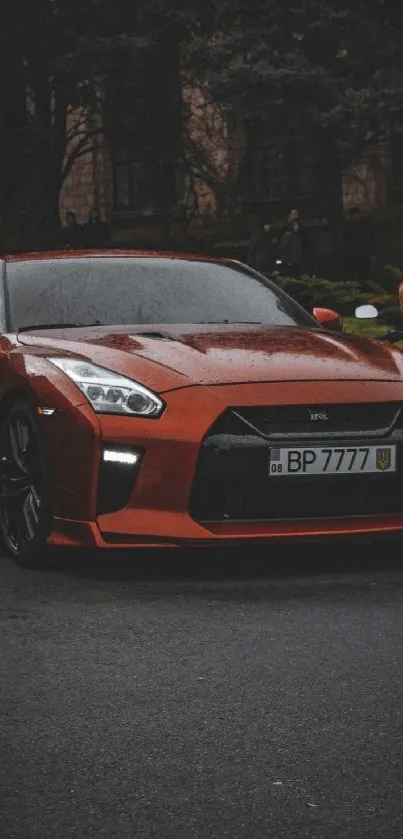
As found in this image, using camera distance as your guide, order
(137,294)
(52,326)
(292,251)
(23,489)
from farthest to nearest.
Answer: (292,251) < (137,294) < (52,326) < (23,489)

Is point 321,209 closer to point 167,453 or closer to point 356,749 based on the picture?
point 167,453

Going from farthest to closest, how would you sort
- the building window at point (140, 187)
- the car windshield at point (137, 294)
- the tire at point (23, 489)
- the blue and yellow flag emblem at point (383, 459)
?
1. the building window at point (140, 187)
2. the car windshield at point (137, 294)
3. the tire at point (23, 489)
4. the blue and yellow flag emblem at point (383, 459)

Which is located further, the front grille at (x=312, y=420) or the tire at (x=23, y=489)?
the tire at (x=23, y=489)

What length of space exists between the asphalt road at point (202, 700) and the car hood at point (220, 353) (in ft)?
2.49

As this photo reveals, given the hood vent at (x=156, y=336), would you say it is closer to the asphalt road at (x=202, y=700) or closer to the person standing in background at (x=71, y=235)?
the asphalt road at (x=202, y=700)

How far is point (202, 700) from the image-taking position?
4547 millimetres

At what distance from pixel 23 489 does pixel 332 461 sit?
129 cm

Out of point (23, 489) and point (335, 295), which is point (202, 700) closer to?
point (23, 489)

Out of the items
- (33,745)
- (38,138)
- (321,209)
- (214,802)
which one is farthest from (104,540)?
(321,209)

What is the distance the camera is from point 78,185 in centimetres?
4709

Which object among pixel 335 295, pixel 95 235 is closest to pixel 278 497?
pixel 335 295

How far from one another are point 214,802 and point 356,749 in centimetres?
51

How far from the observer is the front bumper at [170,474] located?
6285 mm

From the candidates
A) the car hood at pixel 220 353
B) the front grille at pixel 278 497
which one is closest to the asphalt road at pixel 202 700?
the front grille at pixel 278 497
